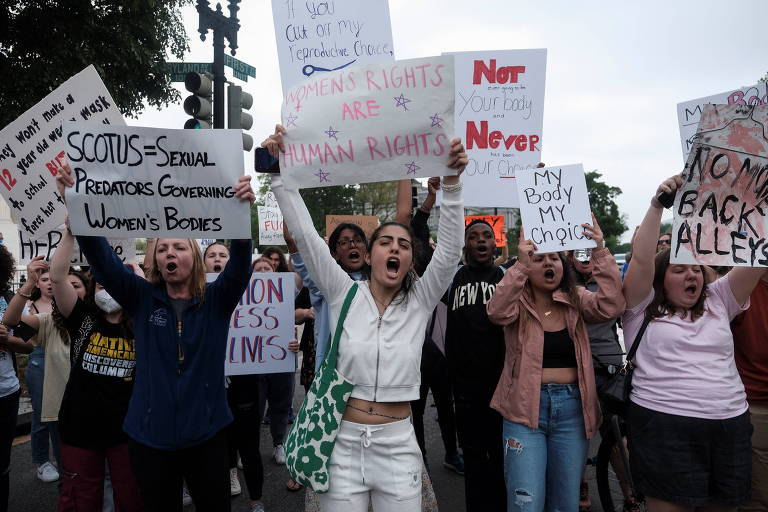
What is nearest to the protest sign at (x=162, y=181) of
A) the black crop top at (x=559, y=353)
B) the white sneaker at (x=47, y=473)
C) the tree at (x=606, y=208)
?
the black crop top at (x=559, y=353)

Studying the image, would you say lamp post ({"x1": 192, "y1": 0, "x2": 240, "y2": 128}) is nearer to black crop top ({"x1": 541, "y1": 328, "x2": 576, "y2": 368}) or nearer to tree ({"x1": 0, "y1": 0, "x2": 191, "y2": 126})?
tree ({"x1": 0, "y1": 0, "x2": 191, "y2": 126})

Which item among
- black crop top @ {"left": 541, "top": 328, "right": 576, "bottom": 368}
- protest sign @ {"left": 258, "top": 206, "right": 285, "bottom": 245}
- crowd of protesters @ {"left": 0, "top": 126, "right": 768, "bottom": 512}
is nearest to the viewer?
crowd of protesters @ {"left": 0, "top": 126, "right": 768, "bottom": 512}

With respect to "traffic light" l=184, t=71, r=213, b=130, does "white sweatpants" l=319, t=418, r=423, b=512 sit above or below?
below

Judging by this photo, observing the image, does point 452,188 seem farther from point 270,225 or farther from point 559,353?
point 270,225

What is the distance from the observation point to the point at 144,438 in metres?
2.63

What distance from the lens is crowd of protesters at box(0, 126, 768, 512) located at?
2.47 m

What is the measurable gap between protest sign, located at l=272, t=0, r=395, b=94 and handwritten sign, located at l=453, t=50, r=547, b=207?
76 centimetres

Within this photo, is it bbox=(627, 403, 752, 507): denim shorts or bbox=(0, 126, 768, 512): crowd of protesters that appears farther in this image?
bbox=(627, 403, 752, 507): denim shorts

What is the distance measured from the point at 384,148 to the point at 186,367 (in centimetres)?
147

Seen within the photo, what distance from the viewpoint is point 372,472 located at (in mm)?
2326

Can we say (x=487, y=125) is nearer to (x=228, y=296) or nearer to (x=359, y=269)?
(x=359, y=269)

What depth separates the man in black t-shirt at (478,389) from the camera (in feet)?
11.3

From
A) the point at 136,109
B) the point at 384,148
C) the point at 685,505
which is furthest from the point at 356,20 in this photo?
the point at 136,109

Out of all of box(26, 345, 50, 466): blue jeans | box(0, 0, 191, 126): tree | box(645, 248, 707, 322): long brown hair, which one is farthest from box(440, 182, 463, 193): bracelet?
box(0, 0, 191, 126): tree
